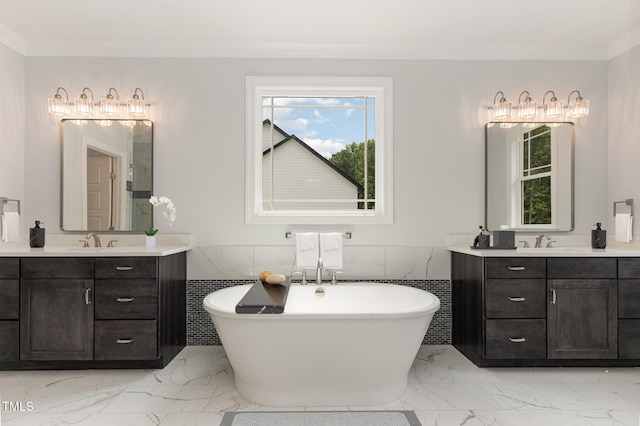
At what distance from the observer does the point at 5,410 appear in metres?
2.26

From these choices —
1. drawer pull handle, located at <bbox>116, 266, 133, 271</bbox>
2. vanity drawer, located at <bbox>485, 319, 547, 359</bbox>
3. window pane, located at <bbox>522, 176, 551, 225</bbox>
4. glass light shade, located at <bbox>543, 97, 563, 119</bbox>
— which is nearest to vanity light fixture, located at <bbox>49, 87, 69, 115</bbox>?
drawer pull handle, located at <bbox>116, 266, 133, 271</bbox>

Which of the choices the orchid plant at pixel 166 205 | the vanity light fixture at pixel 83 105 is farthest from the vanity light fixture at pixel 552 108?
the vanity light fixture at pixel 83 105

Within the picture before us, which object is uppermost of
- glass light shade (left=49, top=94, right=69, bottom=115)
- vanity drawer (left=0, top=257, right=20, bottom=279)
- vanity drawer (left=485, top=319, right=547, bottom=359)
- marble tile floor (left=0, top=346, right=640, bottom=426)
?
glass light shade (left=49, top=94, right=69, bottom=115)

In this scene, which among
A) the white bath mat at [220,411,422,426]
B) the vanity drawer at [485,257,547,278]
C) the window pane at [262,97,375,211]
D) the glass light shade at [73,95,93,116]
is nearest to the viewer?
the white bath mat at [220,411,422,426]

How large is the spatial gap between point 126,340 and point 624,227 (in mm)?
3662

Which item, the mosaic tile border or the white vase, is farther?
the mosaic tile border

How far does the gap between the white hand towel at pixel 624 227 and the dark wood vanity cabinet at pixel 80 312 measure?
11.1ft

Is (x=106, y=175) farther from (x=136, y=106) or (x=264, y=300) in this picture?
(x=264, y=300)

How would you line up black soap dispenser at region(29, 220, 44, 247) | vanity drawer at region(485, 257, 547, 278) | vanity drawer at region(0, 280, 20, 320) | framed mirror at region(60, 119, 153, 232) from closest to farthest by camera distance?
1. vanity drawer at region(0, 280, 20, 320)
2. vanity drawer at region(485, 257, 547, 278)
3. black soap dispenser at region(29, 220, 44, 247)
4. framed mirror at region(60, 119, 153, 232)

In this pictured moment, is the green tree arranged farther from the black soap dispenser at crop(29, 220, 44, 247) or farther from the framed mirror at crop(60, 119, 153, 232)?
the black soap dispenser at crop(29, 220, 44, 247)

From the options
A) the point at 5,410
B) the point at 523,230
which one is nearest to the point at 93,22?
the point at 5,410

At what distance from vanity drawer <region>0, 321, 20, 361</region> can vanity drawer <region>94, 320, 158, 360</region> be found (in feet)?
1.67

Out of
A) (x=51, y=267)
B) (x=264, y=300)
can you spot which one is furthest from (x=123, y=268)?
(x=264, y=300)

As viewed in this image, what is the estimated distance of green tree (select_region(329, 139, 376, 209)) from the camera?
358 cm
